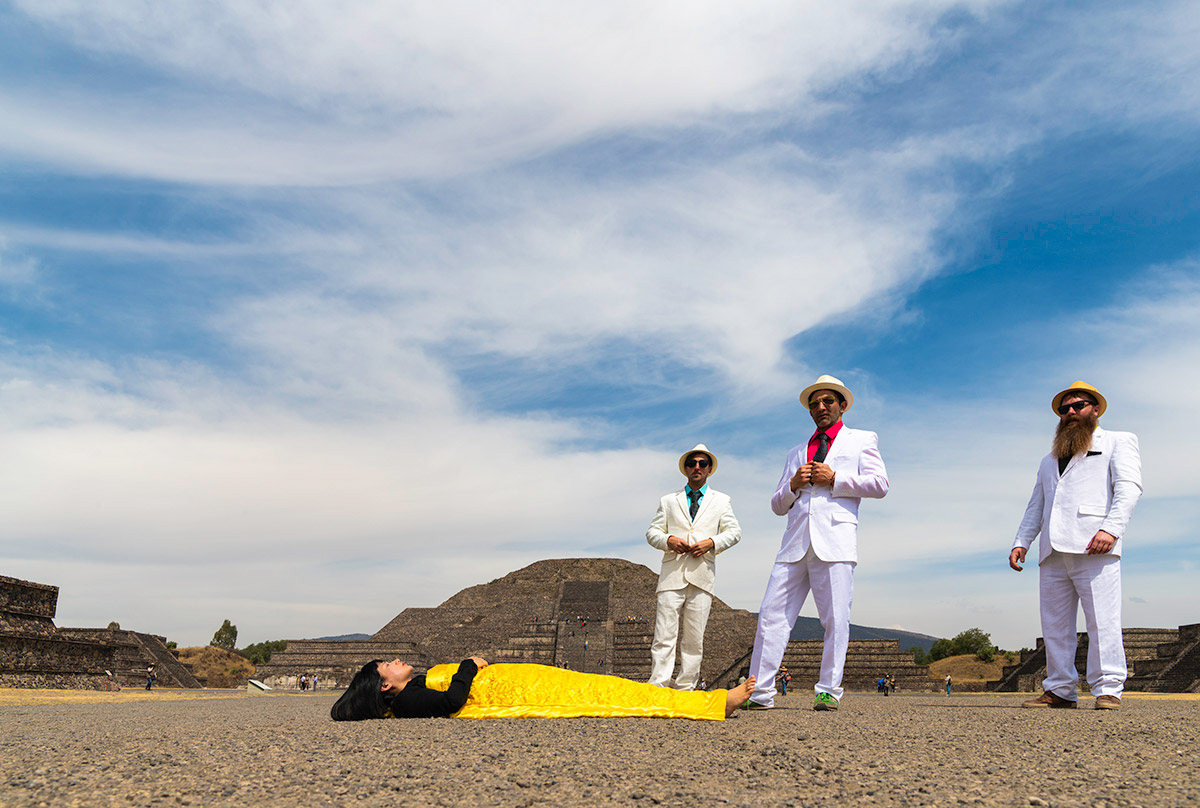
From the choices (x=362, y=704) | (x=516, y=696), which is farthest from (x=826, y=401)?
(x=362, y=704)

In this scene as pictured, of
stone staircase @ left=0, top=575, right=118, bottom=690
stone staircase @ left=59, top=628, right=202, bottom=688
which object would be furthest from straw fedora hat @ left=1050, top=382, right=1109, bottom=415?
stone staircase @ left=59, top=628, right=202, bottom=688

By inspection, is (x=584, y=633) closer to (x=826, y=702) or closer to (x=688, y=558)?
(x=688, y=558)

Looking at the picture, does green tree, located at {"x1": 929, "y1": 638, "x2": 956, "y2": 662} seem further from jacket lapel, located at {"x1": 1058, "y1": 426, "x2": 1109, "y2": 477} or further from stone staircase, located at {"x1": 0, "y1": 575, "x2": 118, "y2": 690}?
jacket lapel, located at {"x1": 1058, "y1": 426, "x2": 1109, "y2": 477}

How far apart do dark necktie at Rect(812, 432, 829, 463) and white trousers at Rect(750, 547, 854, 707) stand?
80 cm

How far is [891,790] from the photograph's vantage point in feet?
8.71

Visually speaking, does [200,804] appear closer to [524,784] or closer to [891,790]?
[524,784]

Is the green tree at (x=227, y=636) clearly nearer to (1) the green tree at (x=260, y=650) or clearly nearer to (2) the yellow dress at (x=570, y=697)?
(1) the green tree at (x=260, y=650)

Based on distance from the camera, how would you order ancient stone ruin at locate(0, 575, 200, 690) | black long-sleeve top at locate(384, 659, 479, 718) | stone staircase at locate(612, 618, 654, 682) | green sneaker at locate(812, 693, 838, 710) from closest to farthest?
black long-sleeve top at locate(384, 659, 479, 718) < green sneaker at locate(812, 693, 838, 710) < ancient stone ruin at locate(0, 575, 200, 690) < stone staircase at locate(612, 618, 654, 682)

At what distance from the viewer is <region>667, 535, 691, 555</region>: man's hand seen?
6914mm

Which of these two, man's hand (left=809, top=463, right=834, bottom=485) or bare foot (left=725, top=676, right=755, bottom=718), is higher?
man's hand (left=809, top=463, right=834, bottom=485)

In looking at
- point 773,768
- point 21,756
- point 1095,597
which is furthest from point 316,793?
point 1095,597

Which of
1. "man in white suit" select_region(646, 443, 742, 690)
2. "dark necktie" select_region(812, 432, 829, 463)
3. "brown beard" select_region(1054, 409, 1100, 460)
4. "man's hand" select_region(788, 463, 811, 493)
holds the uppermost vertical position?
"brown beard" select_region(1054, 409, 1100, 460)

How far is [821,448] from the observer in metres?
6.61

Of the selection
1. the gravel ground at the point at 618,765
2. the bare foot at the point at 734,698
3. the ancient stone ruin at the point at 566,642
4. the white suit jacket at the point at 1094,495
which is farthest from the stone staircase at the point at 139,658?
the white suit jacket at the point at 1094,495
